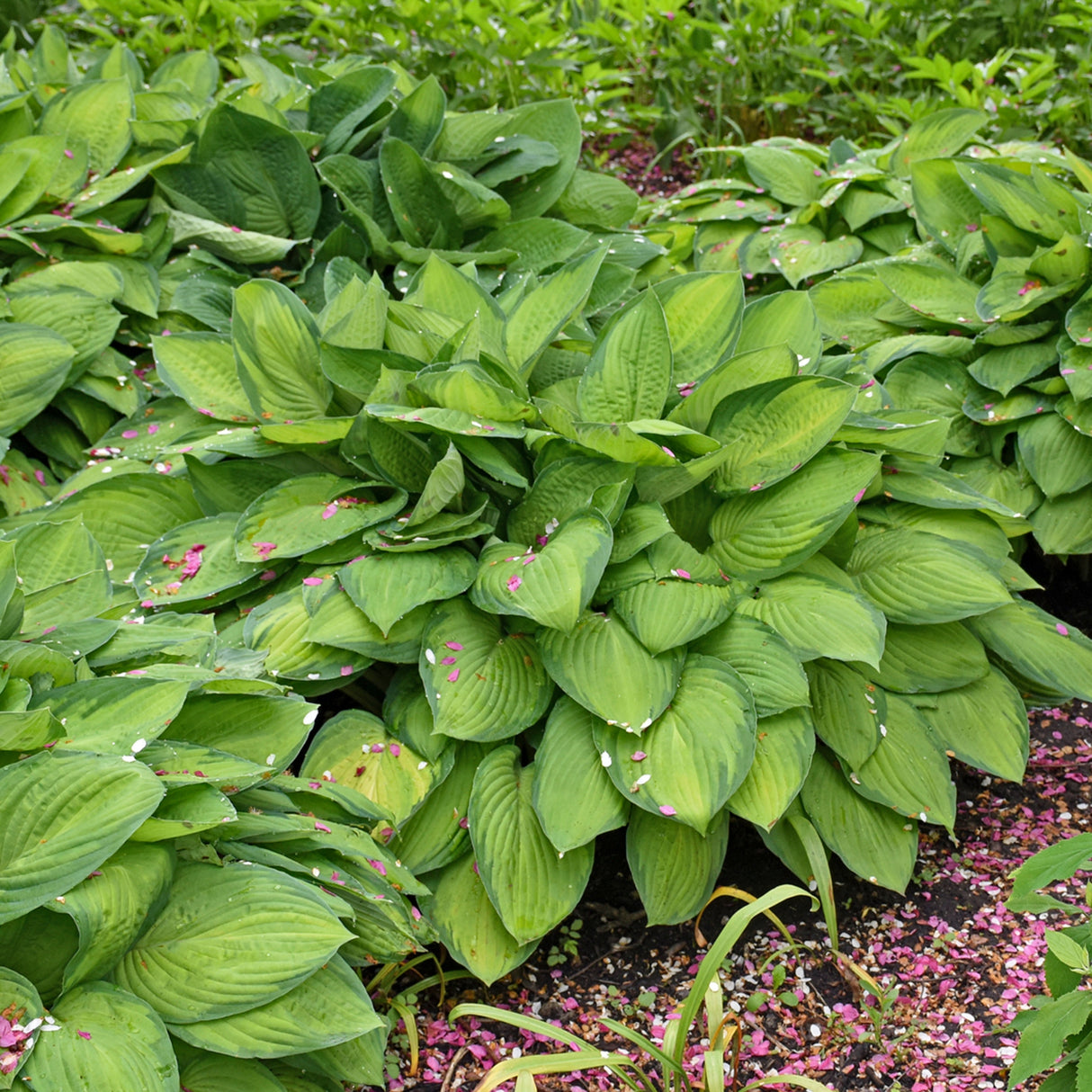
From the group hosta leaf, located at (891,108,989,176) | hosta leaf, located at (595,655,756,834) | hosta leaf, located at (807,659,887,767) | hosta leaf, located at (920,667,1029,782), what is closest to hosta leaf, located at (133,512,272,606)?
hosta leaf, located at (595,655,756,834)

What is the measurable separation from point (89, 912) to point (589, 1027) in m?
1.03

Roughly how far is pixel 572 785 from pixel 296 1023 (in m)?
0.75

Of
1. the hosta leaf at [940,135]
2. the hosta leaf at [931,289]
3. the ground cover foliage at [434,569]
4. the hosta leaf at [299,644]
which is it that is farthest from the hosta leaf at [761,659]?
the hosta leaf at [940,135]

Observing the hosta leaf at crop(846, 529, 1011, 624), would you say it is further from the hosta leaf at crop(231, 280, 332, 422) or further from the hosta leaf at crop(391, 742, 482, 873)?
the hosta leaf at crop(231, 280, 332, 422)

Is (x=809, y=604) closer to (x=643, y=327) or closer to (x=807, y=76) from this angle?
(x=643, y=327)

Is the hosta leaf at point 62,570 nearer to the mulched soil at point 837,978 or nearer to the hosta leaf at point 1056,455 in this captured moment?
the mulched soil at point 837,978

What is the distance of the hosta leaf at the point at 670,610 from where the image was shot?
228 cm

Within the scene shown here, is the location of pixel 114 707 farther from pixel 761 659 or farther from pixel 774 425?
pixel 774 425

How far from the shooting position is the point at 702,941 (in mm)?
2402

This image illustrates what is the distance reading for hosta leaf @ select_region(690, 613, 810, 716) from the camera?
2270mm

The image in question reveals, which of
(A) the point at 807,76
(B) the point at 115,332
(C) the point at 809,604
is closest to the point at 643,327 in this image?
(C) the point at 809,604

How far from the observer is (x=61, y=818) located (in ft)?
5.24

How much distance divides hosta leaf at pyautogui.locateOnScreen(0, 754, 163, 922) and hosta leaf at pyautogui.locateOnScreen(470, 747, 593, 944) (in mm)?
775

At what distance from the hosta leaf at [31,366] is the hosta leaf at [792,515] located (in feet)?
5.88
